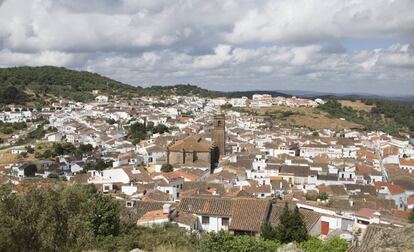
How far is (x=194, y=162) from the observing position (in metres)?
49.2

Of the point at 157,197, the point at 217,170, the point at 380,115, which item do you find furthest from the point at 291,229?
the point at 380,115

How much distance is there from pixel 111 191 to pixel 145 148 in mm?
21235

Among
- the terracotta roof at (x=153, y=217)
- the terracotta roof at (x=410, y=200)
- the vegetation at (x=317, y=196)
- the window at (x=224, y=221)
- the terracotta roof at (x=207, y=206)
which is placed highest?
the terracotta roof at (x=207, y=206)

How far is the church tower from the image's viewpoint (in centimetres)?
5429

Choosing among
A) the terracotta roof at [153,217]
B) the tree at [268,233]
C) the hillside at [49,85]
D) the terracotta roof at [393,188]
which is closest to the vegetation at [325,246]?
the tree at [268,233]

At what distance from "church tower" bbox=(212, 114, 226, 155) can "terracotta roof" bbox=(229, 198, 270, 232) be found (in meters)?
33.1

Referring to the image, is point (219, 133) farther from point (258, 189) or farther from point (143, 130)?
point (143, 130)

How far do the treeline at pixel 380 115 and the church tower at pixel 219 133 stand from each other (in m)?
65.0

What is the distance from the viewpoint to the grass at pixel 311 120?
107 metres

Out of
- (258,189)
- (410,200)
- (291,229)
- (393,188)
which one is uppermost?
(291,229)

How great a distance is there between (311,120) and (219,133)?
6327 centimetres

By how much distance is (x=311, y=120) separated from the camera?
112 meters

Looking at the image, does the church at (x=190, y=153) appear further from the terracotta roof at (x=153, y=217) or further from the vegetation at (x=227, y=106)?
the vegetation at (x=227, y=106)

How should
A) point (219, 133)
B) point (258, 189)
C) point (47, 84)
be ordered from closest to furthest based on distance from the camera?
point (258, 189) → point (219, 133) → point (47, 84)
